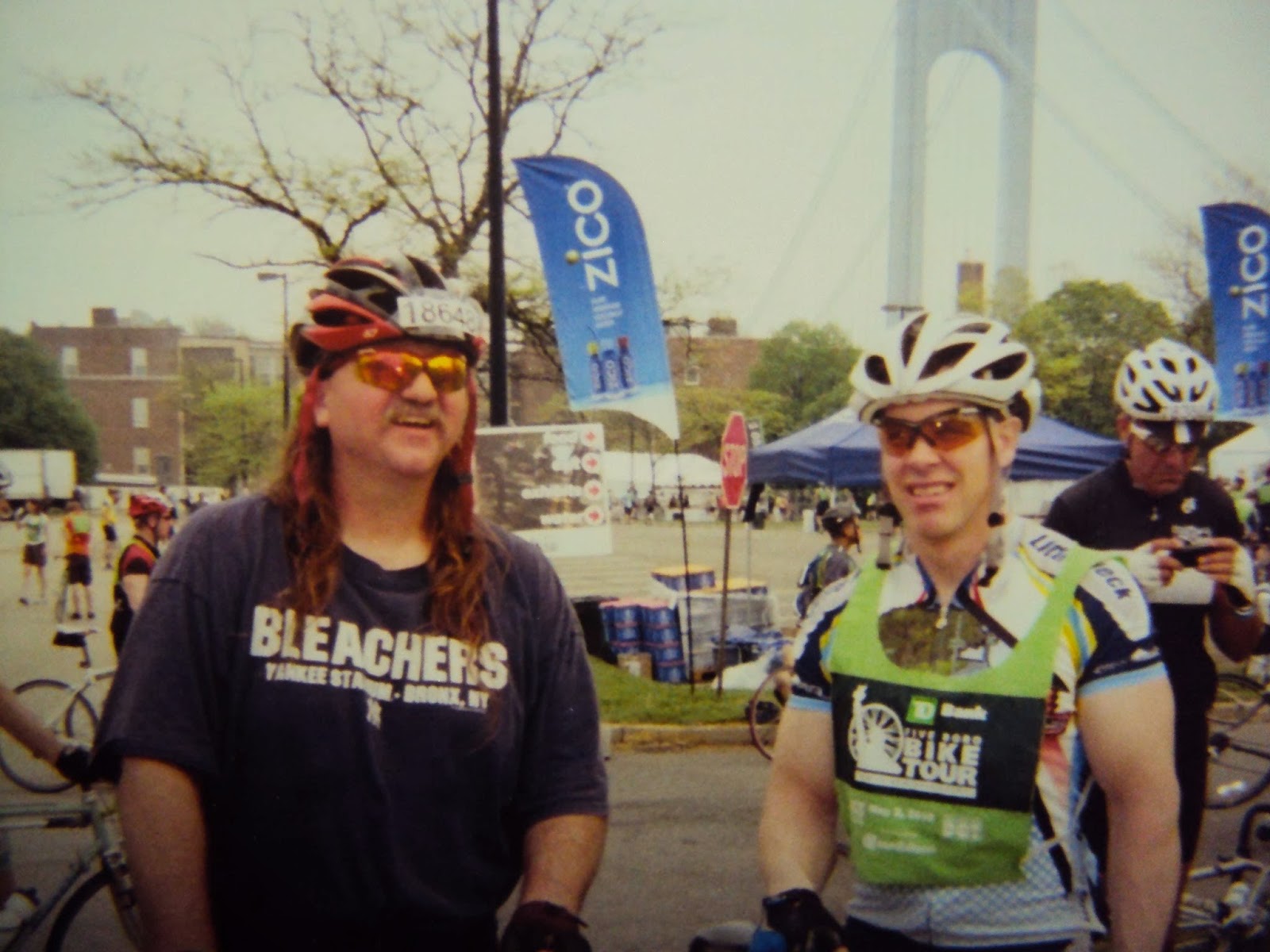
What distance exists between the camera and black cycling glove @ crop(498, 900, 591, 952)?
63.2 inches

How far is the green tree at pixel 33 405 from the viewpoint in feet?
145

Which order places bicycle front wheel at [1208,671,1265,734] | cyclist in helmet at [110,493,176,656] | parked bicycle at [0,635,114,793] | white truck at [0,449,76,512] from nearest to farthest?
cyclist in helmet at [110,493,176,656], parked bicycle at [0,635,114,793], bicycle front wheel at [1208,671,1265,734], white truck at [0,449,76,512]

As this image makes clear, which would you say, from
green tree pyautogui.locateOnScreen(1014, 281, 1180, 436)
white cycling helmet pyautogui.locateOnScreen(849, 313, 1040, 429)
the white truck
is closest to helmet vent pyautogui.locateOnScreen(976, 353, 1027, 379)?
white cycling helmet pyautogui.locateOnScreen(849, 313, 1040, 429)

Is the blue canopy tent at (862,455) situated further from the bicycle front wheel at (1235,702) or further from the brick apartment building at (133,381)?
the brick apartment building at (133,381)

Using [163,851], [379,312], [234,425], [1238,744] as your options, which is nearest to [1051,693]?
[379,312]

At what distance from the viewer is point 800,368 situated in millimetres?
86562

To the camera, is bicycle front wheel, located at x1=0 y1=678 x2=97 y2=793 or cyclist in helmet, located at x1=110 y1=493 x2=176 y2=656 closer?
cyclist in helmet, located at x1=110 y1=493 x2=176 y2=656

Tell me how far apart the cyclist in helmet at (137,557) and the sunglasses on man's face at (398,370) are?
576 centimetres

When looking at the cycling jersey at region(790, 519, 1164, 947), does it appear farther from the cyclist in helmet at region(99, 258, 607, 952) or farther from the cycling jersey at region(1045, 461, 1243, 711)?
the cycling jersey at region(1045, 461, 1243, 711)

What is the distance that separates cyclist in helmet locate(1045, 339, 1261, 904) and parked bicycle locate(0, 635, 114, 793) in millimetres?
6256

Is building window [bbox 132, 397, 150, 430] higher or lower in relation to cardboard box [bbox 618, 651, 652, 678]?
higher

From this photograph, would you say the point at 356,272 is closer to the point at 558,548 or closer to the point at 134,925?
the point at 134,925

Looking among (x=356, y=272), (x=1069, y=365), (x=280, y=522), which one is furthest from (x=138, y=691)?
(x=1069, y=365)

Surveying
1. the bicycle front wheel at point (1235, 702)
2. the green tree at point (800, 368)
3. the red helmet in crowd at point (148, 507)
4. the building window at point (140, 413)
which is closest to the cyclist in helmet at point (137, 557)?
the red helmet in crowd at point (148, 507)
